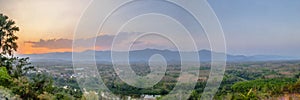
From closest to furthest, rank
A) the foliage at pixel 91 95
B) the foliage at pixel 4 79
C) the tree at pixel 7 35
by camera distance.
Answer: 1. the foliage at pixel 91 95
2. the foliage at pixel 4 79
3. the tree at pixel 7 35

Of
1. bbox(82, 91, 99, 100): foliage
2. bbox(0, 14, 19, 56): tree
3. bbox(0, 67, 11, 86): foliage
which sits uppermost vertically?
bbox(0, 14, 19, 56): tree

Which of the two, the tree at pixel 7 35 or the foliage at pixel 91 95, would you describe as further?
the tree at pixel 7 35

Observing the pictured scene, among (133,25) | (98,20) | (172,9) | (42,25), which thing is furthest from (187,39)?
(42,25)

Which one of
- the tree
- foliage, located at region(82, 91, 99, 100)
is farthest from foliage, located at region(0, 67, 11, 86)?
the tree

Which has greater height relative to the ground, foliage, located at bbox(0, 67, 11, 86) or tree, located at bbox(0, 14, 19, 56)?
tree, located at bbox(0, 14, 19, 56)

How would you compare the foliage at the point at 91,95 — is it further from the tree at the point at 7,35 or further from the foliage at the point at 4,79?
the tree at the point at 7,35

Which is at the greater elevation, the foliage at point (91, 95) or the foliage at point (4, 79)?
the foliage at point (4, 79)

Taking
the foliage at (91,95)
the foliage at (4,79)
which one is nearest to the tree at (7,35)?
the foliage at (4,79)

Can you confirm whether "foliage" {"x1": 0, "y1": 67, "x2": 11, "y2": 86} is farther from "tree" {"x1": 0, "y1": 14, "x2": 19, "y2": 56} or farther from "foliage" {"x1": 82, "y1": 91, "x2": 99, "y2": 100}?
"tree" {"x1": 0, "y1": 14, "x2": 19, "y2": 56}

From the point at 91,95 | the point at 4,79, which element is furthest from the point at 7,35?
the point at 91,95
